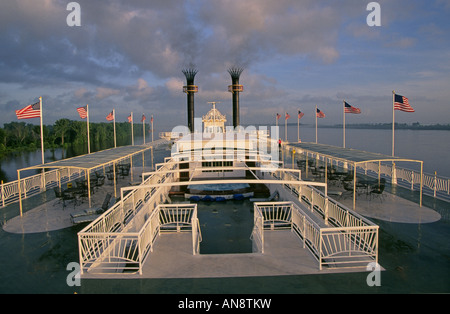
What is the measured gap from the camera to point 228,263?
578 cm

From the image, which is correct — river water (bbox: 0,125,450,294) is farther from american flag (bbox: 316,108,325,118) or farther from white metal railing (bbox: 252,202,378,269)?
american flag (bbox: 316,108,325,118)

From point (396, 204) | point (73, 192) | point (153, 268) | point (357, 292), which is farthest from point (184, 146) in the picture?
point (357, 292)

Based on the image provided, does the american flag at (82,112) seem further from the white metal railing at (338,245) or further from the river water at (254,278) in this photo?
the white metal railing at (338,245)

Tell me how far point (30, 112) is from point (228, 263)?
453 inches

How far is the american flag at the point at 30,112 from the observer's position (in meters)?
11.8

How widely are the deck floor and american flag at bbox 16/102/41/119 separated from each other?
950 centimetres

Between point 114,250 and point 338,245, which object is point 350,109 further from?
point 114,250

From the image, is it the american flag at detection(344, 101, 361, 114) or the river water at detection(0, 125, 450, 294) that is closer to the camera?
the river water at detection(0, 125, 450, 294)

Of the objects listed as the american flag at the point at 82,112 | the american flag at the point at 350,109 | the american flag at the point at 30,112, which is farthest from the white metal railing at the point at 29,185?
the american flag at the point at 350,109

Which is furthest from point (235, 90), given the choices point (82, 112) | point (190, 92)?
point (82, 112)

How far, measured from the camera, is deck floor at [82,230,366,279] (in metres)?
5.40

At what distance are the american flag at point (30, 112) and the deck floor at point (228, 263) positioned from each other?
950cm

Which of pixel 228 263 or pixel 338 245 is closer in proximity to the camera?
pixel 228 263

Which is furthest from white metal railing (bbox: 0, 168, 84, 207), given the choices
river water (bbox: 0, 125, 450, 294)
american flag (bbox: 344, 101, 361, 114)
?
american flag (bbox: 344, 101, 361, 114)
